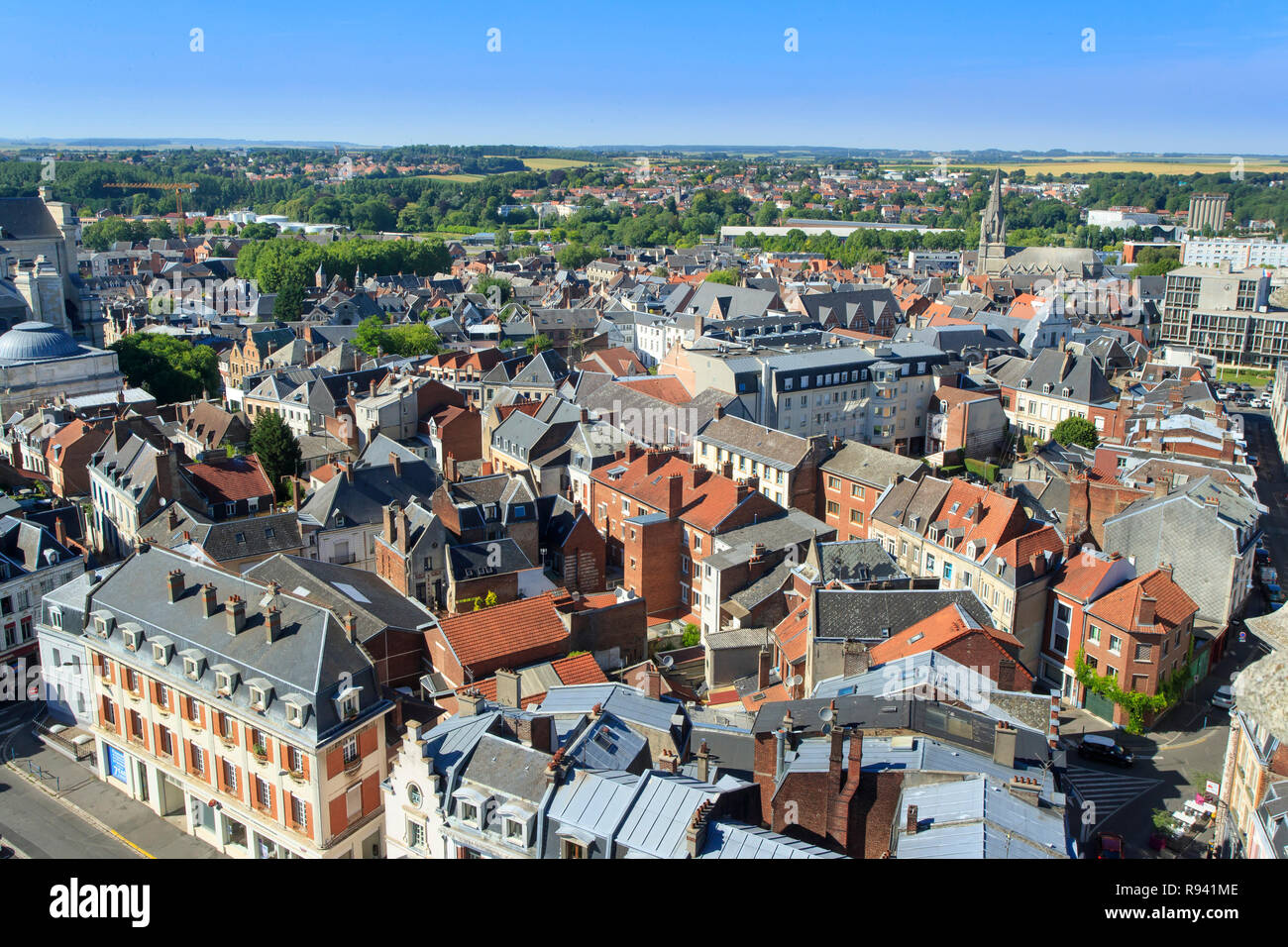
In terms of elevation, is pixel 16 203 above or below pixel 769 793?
above

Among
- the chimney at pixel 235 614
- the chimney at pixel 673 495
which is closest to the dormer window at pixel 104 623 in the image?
the chimney at pixel 235 614

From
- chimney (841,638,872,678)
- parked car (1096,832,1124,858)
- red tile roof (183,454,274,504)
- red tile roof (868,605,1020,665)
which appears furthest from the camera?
red tile roof (183,454,274,504)

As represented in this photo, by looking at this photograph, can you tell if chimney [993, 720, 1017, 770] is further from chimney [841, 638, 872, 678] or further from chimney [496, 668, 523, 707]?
chimney [496, 668, 523, 707]

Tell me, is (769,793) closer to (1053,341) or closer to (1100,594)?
(1100,594)

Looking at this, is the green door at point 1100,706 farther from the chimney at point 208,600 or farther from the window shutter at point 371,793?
the chimney at point 208,600

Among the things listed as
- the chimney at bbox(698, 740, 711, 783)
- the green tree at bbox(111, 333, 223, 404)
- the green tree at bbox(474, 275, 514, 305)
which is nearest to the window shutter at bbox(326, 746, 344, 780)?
the chimney at bbox(698, 740, 711, 783)
